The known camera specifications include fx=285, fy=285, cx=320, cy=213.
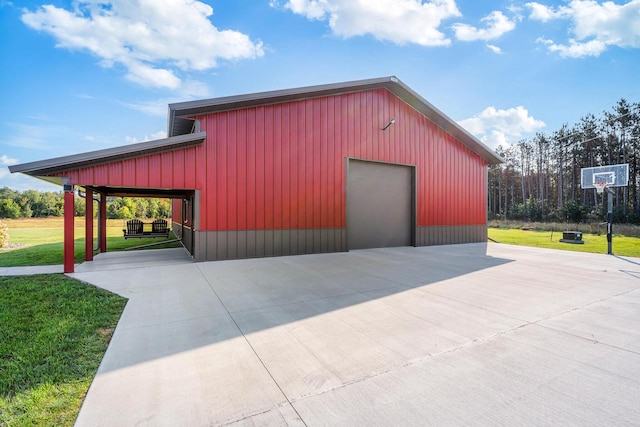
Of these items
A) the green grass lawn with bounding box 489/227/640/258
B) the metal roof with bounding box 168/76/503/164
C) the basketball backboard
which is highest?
the metal roof with bounding box 168/76/503/164

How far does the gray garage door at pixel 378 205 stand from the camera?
10.6 m

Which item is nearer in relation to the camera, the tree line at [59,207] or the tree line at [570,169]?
the tree line at [570,169]

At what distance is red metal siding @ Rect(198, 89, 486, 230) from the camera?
8.24 metres

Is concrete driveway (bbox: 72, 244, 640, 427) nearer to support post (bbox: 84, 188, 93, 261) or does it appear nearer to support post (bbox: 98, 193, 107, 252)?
support post (bbox: 84, 188, 93, 261)

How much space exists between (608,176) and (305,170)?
13350 millimetres

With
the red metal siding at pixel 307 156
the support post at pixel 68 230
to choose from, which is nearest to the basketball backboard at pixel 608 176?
the red metal siding at pixel 307 156

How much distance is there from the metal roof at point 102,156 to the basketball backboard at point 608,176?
52.0ft

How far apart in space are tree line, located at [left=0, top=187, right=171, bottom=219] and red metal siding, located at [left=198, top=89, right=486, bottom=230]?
87.8 feet

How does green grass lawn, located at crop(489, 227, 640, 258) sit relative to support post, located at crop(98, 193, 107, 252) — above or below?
below

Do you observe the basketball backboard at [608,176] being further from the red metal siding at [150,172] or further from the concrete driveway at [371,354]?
the red metal siding at [150,172]

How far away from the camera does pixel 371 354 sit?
267cm

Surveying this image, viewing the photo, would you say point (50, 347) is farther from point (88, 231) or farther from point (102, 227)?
point (102, 227)

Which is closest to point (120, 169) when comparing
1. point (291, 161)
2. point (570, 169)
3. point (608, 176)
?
point (291, 161)

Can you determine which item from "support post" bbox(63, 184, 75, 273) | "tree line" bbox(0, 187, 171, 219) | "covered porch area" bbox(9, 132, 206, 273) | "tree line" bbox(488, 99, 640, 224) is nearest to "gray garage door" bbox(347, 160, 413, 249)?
"covered porch area" bbox(9, 132, 206, 273)
